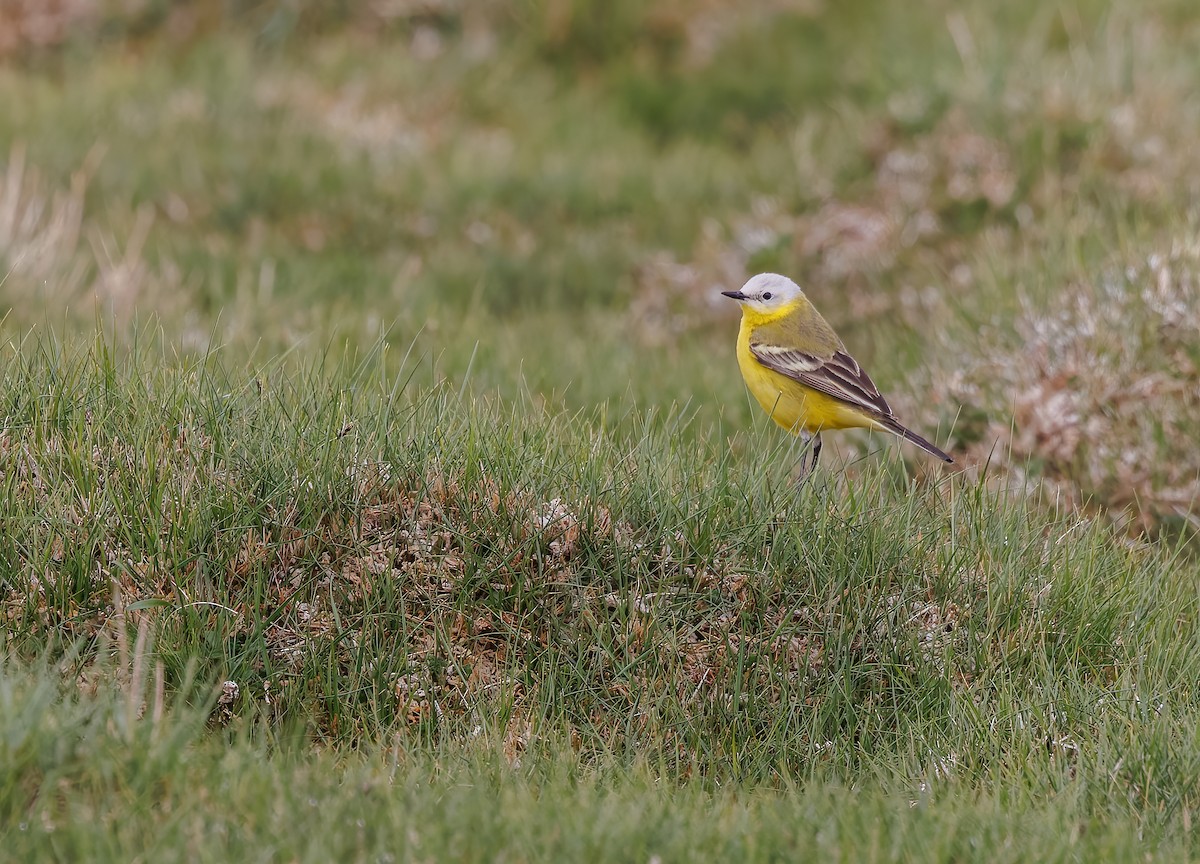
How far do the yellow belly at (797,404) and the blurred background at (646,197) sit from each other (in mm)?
254

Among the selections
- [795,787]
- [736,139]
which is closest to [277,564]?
[795,787]

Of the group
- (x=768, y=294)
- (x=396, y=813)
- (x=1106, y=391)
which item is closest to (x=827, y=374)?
(x=768, y=294)

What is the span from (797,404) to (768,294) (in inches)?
32.4

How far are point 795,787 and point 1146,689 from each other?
1.24 metres

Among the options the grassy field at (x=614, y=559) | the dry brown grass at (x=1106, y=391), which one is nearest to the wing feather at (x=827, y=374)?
the grassy field at (x=614, y=559)

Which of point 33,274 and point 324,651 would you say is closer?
point 324,651

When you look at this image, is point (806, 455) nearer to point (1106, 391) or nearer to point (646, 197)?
point (1106, 391)

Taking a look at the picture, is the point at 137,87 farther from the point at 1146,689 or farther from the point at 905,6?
the point at 1146,689

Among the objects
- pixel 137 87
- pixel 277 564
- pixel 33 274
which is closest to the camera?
pixel 277 564

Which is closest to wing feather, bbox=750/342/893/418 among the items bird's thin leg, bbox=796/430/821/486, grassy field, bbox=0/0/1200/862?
bird's thin leg, bbox=796/430/821/486

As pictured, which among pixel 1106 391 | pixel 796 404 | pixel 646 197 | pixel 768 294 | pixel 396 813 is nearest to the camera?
pixel 396 813

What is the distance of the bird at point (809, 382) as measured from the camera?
6316mm

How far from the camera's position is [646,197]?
38.1ft

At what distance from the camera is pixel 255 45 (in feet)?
45.2
